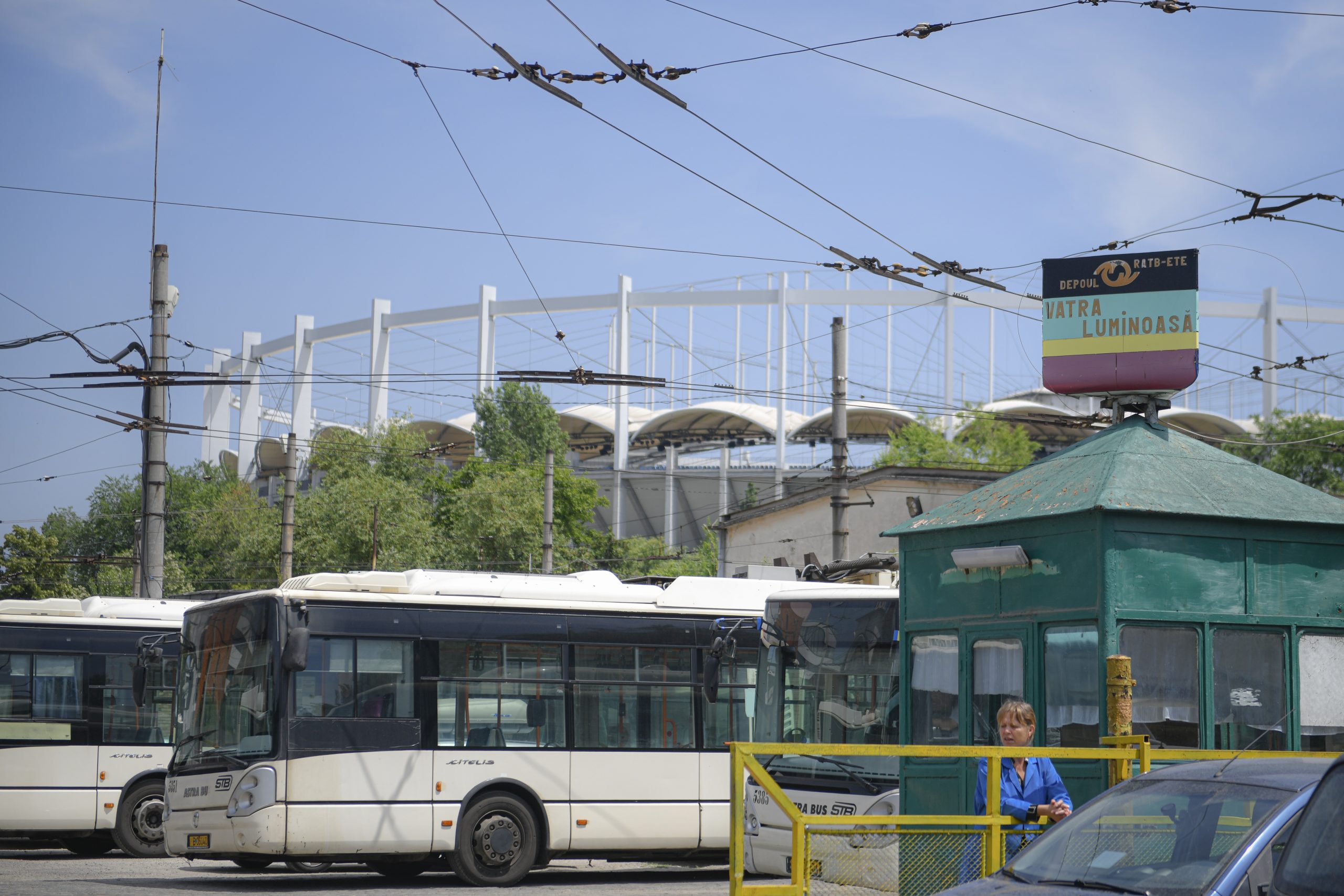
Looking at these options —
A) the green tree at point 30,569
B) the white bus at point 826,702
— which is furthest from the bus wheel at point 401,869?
the green tree at point 30,569

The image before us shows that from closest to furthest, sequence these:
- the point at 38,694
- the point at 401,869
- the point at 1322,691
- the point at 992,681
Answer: the point at 1322,691 → the point at 992,681 → the point at 401,869 → the point at 38,694

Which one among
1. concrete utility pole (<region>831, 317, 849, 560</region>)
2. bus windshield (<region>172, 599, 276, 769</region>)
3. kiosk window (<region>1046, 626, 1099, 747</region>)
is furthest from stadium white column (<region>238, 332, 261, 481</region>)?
kiosk window (<region>1046, 626, 1099, 747</region>)

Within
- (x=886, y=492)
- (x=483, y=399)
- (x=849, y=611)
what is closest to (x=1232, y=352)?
(x=886, y=492)

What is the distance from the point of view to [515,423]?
275ft

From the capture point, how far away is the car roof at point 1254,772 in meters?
5.95

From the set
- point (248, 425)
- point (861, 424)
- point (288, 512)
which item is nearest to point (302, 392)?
point (248, 425)

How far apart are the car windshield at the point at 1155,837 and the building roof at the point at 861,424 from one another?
240ft

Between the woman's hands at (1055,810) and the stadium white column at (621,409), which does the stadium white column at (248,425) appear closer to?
the stadium white column at (621,409)

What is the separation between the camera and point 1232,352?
1216 inches

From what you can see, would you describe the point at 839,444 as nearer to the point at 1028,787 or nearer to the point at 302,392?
the point at 1028,787

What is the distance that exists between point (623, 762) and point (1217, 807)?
976 centimetres

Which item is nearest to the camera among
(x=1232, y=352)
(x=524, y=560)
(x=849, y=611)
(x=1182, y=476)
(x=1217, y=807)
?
(x=1217, y=807)

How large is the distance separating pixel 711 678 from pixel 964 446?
171 ft

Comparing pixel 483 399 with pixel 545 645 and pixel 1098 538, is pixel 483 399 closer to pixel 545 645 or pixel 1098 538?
pixel 545 645
